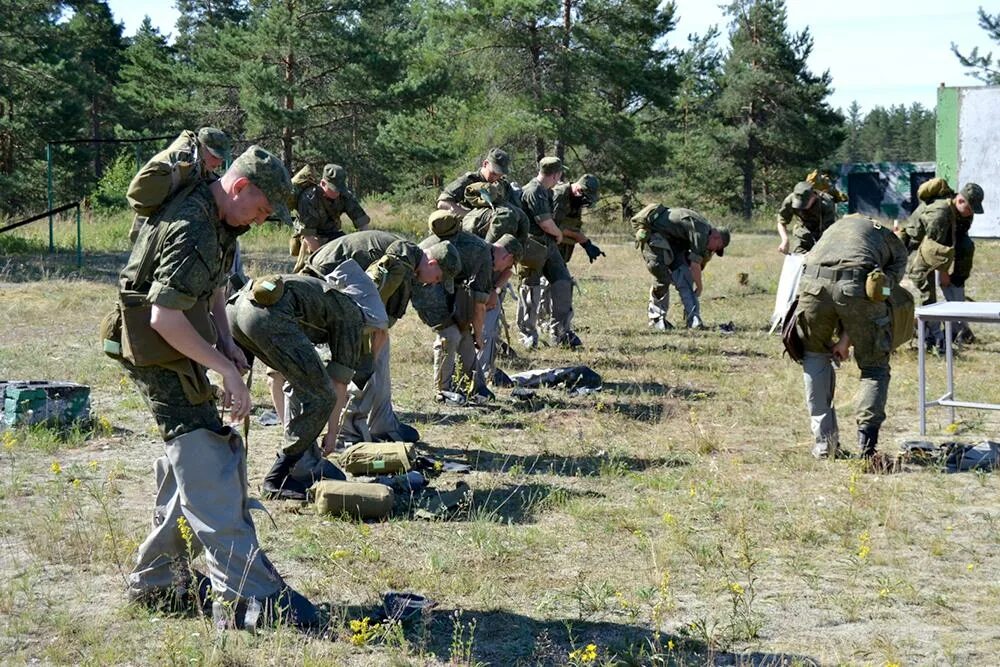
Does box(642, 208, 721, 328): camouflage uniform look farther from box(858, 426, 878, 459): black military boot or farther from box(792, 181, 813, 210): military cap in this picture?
box(858, 426, 878, 459): black military boot

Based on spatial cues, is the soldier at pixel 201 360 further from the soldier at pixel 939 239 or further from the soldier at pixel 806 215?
the soldier at pixel 939 239

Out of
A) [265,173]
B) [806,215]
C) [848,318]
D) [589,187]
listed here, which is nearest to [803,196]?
[806,215]

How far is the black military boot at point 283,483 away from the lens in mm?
7125

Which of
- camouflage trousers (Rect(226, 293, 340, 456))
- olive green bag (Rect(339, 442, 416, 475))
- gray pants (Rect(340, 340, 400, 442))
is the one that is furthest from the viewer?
gray pants (Rect(340, 340, 400, 442))

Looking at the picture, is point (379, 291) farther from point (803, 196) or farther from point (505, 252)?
point (803, 196)

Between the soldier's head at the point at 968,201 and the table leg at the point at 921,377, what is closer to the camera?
the table leg at the point at 921,377

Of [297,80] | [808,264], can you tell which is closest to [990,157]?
[297,80]

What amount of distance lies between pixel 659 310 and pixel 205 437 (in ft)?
36.4

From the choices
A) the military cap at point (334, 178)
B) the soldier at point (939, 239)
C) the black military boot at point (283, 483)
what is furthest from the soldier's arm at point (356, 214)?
the soldier at point (939, 239)

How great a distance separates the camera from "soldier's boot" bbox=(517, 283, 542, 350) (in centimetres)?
1350

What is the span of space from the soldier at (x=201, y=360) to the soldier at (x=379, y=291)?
8.51ft

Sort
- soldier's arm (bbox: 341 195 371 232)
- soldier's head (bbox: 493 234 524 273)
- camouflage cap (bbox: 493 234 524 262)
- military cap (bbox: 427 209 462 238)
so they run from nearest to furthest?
military cap (bbox: 427 209 462 238) → soldier's head (bbox: 493 234 524 273) → camouflage cap (bbox: 493 234 524 262) → soldier's arm (bbox: 341 195 371 232)

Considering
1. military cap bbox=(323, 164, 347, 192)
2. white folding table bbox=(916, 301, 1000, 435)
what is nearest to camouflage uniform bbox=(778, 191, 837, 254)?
white folding table bbox=(916, 301, 1000, 435)

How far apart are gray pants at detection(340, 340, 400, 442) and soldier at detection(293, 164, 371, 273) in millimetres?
3719
